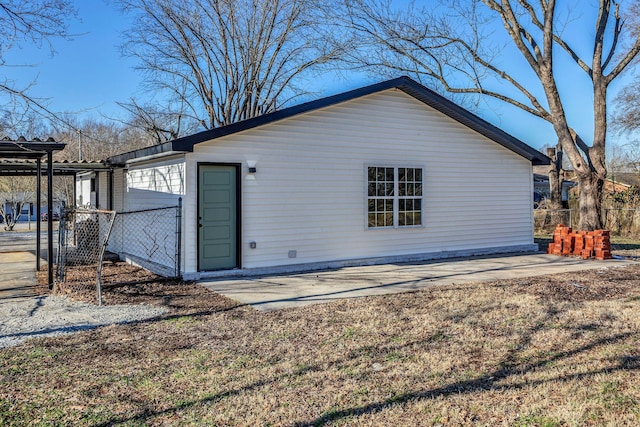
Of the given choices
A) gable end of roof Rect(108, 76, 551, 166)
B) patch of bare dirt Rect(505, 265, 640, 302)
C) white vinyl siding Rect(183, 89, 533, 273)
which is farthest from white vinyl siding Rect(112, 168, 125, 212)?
patch of bare dirt Rect(505, 265, 640, 302)

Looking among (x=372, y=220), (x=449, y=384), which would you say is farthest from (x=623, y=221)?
(x=449, y=384)

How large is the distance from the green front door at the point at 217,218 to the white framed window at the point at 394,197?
3120 mm

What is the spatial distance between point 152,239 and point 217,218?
6.75 feet

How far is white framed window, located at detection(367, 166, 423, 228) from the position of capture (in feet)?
35.9

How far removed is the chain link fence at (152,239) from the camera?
8.94 meters

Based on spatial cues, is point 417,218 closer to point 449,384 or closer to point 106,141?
point 449,384

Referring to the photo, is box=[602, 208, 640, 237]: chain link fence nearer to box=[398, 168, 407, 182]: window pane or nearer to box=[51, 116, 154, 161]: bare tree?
box=[398, 168, 407, 182]: window pane

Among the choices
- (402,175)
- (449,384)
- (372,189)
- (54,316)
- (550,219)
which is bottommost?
(449,384)

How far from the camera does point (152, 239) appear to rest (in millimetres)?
10438

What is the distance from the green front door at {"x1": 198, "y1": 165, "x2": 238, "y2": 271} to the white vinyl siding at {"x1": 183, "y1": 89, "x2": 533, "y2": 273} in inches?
7.5

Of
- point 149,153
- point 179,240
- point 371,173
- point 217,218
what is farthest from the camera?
point 371,173

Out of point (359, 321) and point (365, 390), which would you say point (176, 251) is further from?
point (365, 390)

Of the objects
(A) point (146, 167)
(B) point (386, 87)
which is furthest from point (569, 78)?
(A) point (146, 167)

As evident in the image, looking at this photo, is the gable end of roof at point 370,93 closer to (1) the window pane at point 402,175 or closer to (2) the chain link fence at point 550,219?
(1) the window pane at point 402,175
